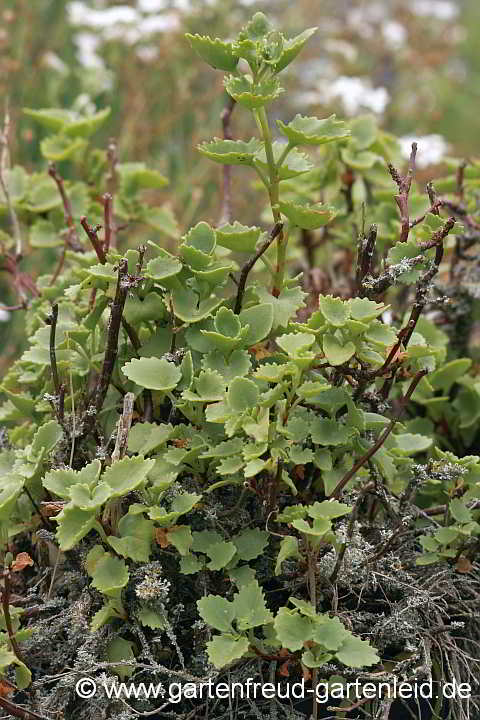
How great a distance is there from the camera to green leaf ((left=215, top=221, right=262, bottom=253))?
36.6 inches

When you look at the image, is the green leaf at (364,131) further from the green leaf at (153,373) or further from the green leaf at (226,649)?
the green leaf at (226,649)

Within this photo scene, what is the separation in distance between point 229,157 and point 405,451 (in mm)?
417

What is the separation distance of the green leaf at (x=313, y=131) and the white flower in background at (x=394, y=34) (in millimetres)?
3122

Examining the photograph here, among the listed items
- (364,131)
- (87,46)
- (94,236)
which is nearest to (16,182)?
(94,236)

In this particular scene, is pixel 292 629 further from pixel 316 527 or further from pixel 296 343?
pixel 296 343

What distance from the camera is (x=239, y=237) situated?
938 millimetres

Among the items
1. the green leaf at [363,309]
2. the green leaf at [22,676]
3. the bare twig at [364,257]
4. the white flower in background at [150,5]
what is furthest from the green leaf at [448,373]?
the white flower in background at [150,5]

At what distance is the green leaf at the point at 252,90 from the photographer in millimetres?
874

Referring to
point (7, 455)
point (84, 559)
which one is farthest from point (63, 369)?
point (84, 559)

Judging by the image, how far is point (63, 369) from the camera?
3.26 feet

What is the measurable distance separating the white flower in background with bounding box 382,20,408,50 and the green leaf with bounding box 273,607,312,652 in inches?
137

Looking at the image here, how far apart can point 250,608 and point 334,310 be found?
1.04ft

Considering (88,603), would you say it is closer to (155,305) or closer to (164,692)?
(164,692)

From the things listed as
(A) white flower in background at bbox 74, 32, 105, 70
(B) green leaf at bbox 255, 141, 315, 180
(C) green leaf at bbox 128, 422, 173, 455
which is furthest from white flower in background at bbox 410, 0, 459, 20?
(C) green leaf at bbox 128, 422, 173, 455
